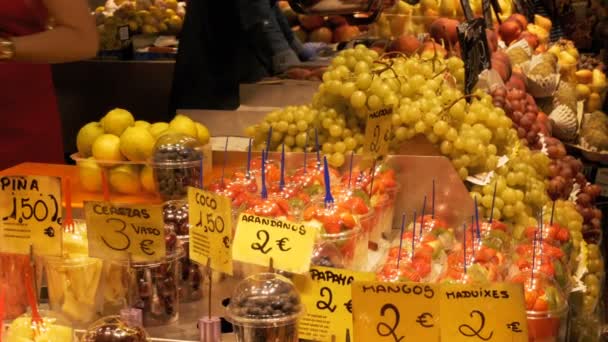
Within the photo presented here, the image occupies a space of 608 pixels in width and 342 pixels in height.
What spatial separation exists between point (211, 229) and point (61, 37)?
136cm

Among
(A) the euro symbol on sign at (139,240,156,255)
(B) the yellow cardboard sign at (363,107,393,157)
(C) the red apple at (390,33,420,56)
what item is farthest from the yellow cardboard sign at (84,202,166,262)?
(C) the red apple at (390,33,420,56)

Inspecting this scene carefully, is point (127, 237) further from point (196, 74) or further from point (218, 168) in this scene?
point (196, 74)

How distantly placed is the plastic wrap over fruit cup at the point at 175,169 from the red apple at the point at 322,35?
10.0 ft

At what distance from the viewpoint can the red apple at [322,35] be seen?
4.95 meters

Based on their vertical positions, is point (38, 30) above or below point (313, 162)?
above

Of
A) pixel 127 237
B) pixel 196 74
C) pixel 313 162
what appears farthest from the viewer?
pixel 196 74

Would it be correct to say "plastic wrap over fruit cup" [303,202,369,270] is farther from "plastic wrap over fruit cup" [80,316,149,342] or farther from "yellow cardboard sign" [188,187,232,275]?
"plastic wrap over fruit cup" [80,316,149,342]

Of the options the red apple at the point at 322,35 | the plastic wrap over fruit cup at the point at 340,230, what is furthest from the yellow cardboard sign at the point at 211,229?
the red apple at the point at 322,35

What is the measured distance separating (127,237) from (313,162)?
0.77m

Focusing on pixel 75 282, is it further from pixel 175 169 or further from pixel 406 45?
pixel 406 45

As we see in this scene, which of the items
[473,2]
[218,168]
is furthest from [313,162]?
[473,2]

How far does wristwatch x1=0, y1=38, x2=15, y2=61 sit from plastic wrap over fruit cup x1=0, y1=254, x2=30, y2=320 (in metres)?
1.03

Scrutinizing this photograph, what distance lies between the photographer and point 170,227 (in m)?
1.73

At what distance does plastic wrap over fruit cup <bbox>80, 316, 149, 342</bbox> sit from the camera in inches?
54.2
